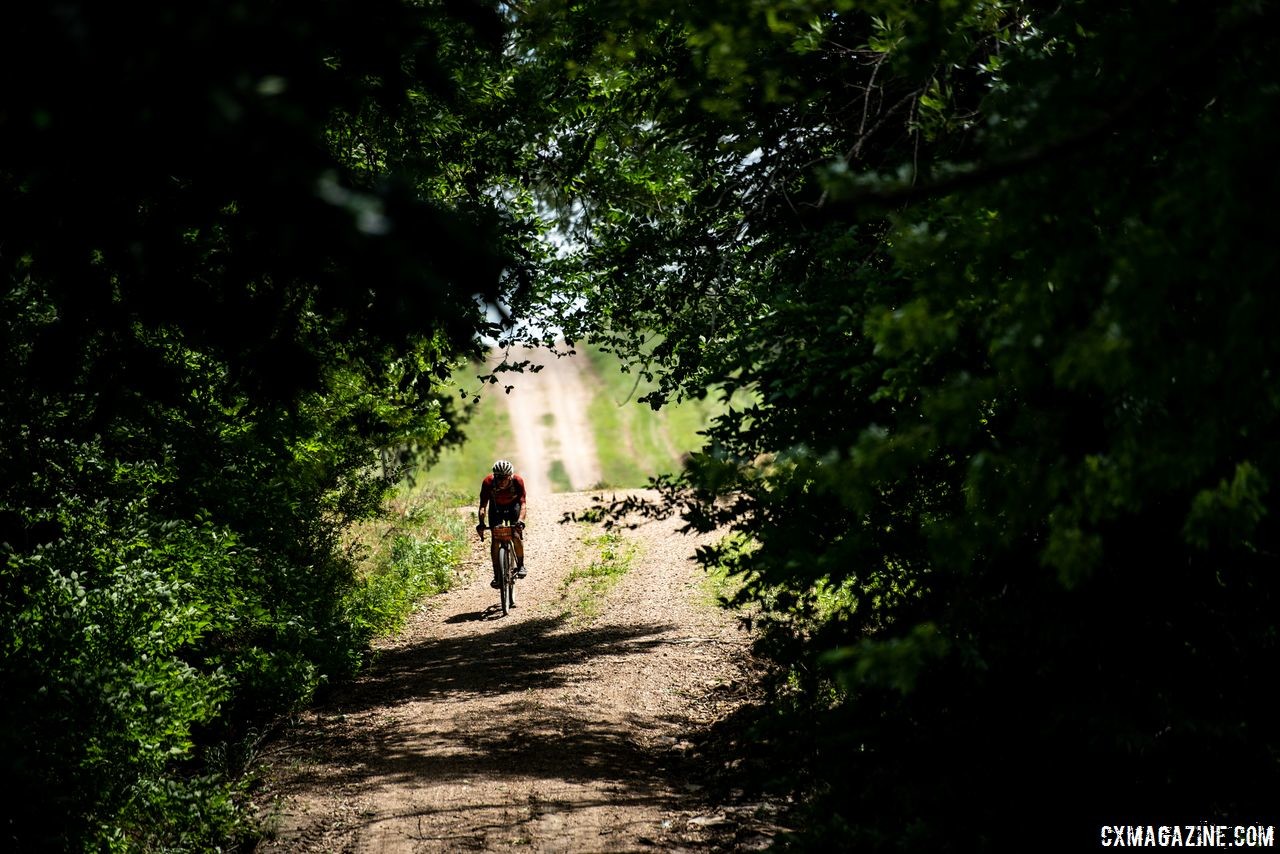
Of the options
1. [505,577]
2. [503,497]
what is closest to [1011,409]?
[503,497]

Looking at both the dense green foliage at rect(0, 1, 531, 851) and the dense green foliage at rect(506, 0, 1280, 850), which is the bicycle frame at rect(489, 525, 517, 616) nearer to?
the dense green foliage at rect(0, 1, 531, 851)

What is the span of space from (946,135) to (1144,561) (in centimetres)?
327

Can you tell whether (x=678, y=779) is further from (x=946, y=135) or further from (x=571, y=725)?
(x=946, y=135)

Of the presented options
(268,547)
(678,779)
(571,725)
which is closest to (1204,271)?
(678,779)

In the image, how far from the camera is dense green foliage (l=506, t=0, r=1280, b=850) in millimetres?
2910

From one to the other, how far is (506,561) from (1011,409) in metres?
10.6

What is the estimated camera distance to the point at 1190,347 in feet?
9.19

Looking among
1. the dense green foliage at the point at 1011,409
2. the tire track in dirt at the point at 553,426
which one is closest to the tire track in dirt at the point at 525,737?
the dense green foliage at the point at 1011,409

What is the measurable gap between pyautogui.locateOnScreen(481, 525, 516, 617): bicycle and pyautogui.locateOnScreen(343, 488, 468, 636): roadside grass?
1.62 metres

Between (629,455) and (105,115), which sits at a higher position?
(629,455)

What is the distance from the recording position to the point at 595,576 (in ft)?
56.5

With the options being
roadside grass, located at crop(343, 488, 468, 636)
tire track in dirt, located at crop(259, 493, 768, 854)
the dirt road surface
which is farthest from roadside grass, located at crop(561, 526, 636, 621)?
roadside grass, located at crop(343, 488, 468, 636)

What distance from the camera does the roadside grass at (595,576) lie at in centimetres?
1486

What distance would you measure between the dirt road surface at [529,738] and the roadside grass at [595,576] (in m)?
0.15
